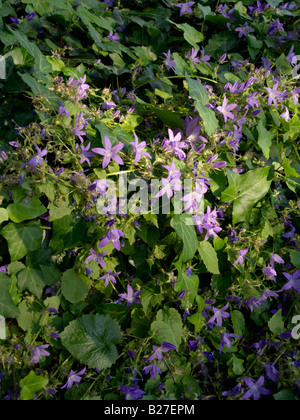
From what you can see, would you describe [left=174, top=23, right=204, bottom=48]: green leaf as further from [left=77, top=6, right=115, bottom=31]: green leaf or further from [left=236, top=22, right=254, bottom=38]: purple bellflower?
[left=77, top=6, right=115, bottom=31]: green leaf

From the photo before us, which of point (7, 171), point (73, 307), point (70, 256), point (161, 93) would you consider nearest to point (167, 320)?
point (73, 307)

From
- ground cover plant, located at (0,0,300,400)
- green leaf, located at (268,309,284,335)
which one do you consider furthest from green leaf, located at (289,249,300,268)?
green leaf, located at (268,309,284,335)

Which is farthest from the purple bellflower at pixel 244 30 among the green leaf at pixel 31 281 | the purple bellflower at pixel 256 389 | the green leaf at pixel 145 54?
the purple bellflower at pixel 256 389

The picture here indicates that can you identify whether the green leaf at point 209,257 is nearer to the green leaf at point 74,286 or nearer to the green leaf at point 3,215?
the green leaf at point 74,286

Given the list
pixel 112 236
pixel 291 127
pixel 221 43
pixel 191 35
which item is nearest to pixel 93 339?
pixel 112 236

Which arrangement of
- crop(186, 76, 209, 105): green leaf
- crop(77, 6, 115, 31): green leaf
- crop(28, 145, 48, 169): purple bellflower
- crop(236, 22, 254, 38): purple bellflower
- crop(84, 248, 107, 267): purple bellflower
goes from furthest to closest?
crop(236, 22, 254, 38): purple bellflower → crop(77, 6, 115, 31): green leaf → crop(186, 76, 209, 105): green leaf → crop(84, 248, 107, 267): purple bellflower → crop(28, 145, 48, 169): purple bellflower

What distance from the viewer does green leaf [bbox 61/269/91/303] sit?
189 centimetres

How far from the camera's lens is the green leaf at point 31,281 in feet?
6.17

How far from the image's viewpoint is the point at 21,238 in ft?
6.24

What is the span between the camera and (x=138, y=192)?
6.19ft

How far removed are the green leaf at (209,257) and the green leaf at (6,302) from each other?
1.02 m

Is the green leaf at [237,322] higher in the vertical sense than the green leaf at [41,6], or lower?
lower

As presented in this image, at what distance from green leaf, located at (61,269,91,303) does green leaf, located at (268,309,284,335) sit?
3.60ft

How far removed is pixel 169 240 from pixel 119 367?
2.43ft
